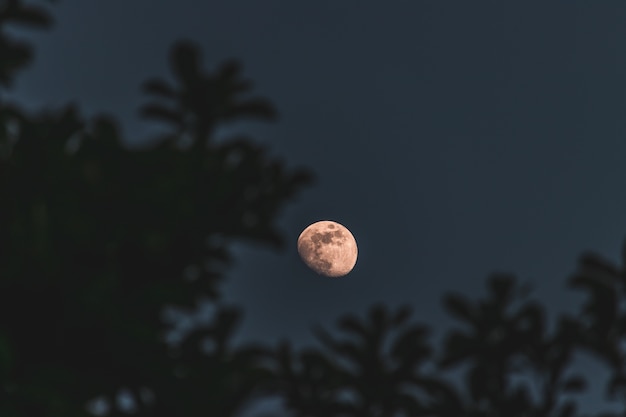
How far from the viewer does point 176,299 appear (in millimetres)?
6820

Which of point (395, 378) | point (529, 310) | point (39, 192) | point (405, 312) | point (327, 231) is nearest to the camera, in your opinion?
point (529, 310)

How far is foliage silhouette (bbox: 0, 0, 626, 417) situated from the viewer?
6.11m

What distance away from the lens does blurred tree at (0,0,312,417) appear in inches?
242

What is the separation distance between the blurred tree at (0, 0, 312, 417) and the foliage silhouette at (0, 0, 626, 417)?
1 centimetres

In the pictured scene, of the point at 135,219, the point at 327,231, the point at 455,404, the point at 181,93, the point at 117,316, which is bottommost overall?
the point at 455,404

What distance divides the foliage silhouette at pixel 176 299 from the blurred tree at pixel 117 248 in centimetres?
1

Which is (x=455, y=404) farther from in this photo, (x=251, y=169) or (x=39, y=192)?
(x=39, y=192)

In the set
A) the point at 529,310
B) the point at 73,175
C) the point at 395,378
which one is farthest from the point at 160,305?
the point at 529,310

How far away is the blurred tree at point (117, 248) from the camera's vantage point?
6.16 meters

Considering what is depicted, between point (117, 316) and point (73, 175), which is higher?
point (73, 175)

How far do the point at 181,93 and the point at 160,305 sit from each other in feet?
8.29

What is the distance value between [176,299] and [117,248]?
2.17 feet

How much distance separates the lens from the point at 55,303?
6.20 m

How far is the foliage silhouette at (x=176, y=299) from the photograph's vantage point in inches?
241
